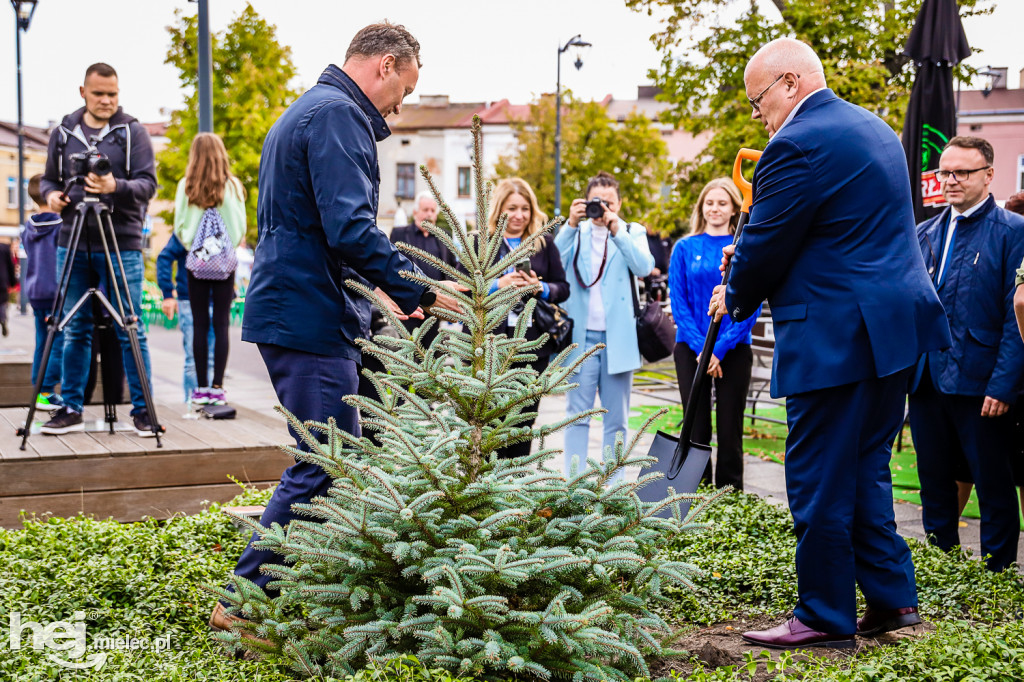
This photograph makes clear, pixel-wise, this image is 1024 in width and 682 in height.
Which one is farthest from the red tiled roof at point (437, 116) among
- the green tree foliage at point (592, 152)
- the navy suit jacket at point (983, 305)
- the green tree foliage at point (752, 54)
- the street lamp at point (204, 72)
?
the navy suit jacket at point (983, 305)

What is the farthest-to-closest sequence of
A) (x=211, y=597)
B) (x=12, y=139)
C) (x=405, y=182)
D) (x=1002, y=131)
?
(x=12, y=139), (x=405, y=182), (x=1002, y=131), (x=211, y=597)

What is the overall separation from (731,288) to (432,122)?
63.3 metres

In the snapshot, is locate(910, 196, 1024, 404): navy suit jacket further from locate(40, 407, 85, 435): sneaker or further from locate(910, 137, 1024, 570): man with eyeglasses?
locate(40, 407, 85, 435): sneaker

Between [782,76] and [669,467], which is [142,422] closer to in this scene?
[669,467]

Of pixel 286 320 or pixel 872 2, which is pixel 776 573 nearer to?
pixel 286 320

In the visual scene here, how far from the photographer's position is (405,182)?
64.3 meters

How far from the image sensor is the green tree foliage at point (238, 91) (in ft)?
90.8

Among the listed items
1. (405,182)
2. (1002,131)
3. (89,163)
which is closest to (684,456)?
(89,163)

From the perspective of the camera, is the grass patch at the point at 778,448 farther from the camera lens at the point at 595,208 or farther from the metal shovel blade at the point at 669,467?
the metal shovel blade at the point at 669,467

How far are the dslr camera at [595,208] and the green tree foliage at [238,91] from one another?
22992mm

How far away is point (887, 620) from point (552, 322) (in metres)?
2.80

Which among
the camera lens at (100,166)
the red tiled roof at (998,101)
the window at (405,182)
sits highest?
the red tiled roof at (998,101)

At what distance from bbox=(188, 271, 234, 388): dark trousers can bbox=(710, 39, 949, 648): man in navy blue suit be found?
4.99m

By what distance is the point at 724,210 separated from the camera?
6312 millimetres
